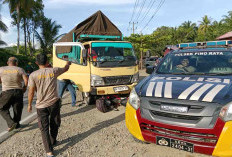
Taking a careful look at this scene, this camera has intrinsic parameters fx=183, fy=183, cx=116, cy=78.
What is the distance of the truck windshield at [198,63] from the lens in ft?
11.4

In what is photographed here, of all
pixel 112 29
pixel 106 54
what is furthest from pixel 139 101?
pixel 112 29

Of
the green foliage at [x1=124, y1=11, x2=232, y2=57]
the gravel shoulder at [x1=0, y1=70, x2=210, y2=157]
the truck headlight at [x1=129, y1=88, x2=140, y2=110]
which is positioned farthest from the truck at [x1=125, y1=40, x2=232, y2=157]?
the green foliage at [x1=124, y1=11, x2=232, y2=57]

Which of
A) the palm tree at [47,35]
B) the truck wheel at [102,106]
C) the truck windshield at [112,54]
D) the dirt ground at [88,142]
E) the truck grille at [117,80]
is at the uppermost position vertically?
the palm tree at [47,35]

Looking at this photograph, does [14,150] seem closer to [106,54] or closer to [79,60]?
[79,60]

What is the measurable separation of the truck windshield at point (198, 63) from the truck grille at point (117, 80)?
6.50 ft

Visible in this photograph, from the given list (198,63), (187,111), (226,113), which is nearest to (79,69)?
(198,63)

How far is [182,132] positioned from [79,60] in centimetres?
440

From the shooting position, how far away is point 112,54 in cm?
630

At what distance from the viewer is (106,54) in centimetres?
620

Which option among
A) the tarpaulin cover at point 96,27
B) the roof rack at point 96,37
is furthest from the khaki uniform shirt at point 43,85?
the tarpaulin cover at point 96,27

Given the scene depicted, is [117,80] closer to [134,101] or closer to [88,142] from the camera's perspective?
[88,142]

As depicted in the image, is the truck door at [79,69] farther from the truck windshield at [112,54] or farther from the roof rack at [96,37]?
the roof rack at [96,37]

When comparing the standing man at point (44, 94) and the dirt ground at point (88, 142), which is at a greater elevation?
the standing man at point (44, 94)

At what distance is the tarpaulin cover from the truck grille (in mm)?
2425
